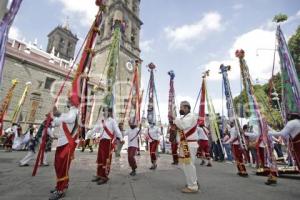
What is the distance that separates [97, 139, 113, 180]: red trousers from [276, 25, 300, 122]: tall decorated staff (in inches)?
198

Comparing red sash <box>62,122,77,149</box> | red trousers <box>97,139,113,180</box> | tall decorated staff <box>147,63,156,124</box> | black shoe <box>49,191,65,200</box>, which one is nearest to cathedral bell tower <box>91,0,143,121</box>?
tall decorated staff <box>147,63,156,124</box>

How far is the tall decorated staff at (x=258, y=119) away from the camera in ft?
19.2

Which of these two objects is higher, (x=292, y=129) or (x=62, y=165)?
(x=292, y=129)

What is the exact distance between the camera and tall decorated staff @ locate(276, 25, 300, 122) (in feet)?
17.3

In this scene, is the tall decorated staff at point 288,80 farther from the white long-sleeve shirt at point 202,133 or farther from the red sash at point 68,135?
the red sash at point 68,135

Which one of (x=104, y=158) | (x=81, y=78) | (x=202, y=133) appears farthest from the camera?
(x=202, y=133)

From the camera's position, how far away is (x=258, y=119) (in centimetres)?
649

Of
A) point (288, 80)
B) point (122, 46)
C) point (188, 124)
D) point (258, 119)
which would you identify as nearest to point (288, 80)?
point (288, 80)

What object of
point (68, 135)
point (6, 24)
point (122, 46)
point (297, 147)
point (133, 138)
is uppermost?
point (122, 46)

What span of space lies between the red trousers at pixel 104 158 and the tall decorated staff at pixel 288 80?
5.02 metres

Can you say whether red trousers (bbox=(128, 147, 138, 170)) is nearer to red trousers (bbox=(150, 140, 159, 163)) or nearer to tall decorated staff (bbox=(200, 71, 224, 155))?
red trousers (bbox=(150, 140, 159, 163))

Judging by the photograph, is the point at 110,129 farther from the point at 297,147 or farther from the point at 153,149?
the point at 297,147

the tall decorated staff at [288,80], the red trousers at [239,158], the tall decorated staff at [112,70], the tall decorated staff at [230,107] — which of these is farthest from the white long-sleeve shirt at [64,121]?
the tall decorated staff at [230,107]

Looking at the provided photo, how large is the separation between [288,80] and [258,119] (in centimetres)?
151
